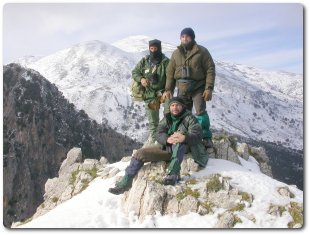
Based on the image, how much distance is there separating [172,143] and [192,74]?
2.69 metres

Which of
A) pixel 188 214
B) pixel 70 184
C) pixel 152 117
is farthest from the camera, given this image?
pixel 70 184

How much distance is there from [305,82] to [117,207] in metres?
7.37

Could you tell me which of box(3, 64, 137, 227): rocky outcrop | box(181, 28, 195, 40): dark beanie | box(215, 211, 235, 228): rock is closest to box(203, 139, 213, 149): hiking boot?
box(181, 28, 195, 40): dark beanie

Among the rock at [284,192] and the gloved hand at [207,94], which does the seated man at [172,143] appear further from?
the rock at [284,192]

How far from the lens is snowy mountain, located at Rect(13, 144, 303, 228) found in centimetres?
1174

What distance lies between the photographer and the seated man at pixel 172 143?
41.8ft

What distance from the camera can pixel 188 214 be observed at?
12.0m

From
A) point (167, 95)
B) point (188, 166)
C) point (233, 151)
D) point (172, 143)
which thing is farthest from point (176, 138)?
point (233, 151)

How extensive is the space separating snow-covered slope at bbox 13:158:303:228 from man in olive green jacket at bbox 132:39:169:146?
3158 mm

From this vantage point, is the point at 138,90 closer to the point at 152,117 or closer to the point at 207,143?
the point at 152,117

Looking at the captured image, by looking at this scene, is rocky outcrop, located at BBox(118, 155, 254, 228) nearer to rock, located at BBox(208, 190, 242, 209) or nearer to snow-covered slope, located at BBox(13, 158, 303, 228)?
rock, located at BBox(208, 190, 242, 209)

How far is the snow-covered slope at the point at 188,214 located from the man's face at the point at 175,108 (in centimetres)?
212

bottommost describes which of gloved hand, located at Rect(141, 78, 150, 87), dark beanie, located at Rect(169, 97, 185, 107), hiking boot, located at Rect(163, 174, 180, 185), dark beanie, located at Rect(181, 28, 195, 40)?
hiking boot, located at Rect(163, 174, 180, 185)

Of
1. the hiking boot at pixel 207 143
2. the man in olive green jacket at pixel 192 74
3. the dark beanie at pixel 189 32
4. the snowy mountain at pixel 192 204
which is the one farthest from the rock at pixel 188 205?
the dark beanie at pixel 189 32
